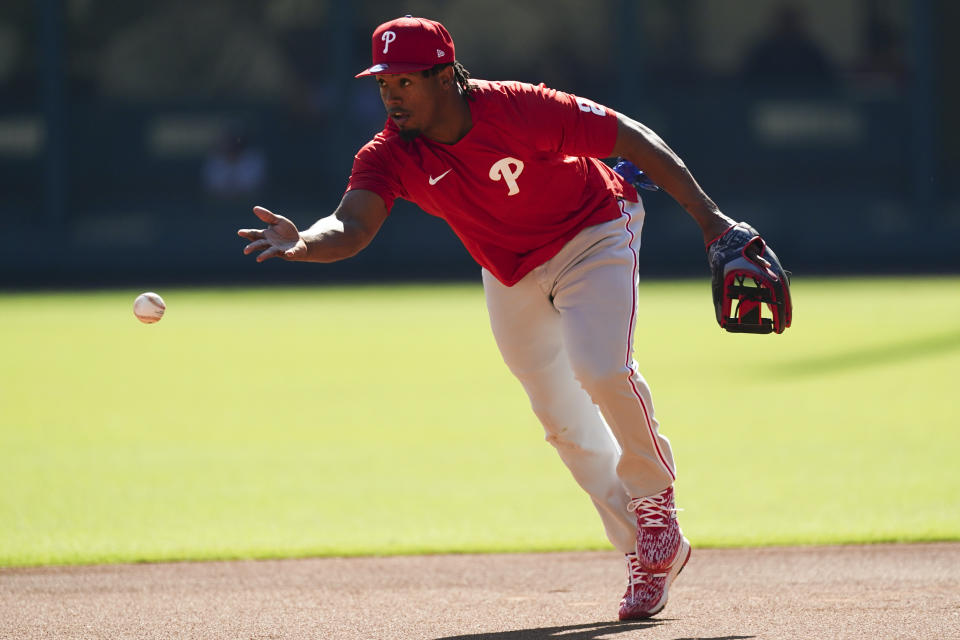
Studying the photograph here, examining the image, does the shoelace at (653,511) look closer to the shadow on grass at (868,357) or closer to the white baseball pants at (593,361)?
the white baseball pants at (593,361)

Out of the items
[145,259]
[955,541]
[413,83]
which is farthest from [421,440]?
[145,259]

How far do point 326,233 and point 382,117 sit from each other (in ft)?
56.3

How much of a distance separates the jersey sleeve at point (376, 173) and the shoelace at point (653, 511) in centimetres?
Answer: 140

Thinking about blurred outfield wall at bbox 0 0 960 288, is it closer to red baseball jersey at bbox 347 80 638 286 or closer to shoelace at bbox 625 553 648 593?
red baseball jersey at bbox 347 80 638 286

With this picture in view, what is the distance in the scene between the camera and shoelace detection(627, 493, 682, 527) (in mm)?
5027

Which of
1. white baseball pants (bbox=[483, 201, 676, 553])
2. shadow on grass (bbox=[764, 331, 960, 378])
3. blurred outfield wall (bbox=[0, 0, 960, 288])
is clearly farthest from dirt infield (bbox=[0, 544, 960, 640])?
blurred outfield wall (bbox=[0, 0, 960, 288])

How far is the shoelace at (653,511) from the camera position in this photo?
198 inches

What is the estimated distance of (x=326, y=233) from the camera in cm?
479

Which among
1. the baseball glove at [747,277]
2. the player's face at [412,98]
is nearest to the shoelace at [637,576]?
the baseball glove at [747,277]

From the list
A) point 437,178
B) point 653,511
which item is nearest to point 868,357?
point 653,511

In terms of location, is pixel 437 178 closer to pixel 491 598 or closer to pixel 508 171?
pixel 508 171

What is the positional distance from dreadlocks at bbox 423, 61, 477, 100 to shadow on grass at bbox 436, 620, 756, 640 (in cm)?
185

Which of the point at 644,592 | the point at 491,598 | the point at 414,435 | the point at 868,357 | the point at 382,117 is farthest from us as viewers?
Answer: the point at 382,117

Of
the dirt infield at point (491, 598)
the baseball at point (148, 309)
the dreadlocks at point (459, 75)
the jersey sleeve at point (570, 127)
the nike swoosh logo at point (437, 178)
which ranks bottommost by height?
the dirt infield at point (491, 598)
